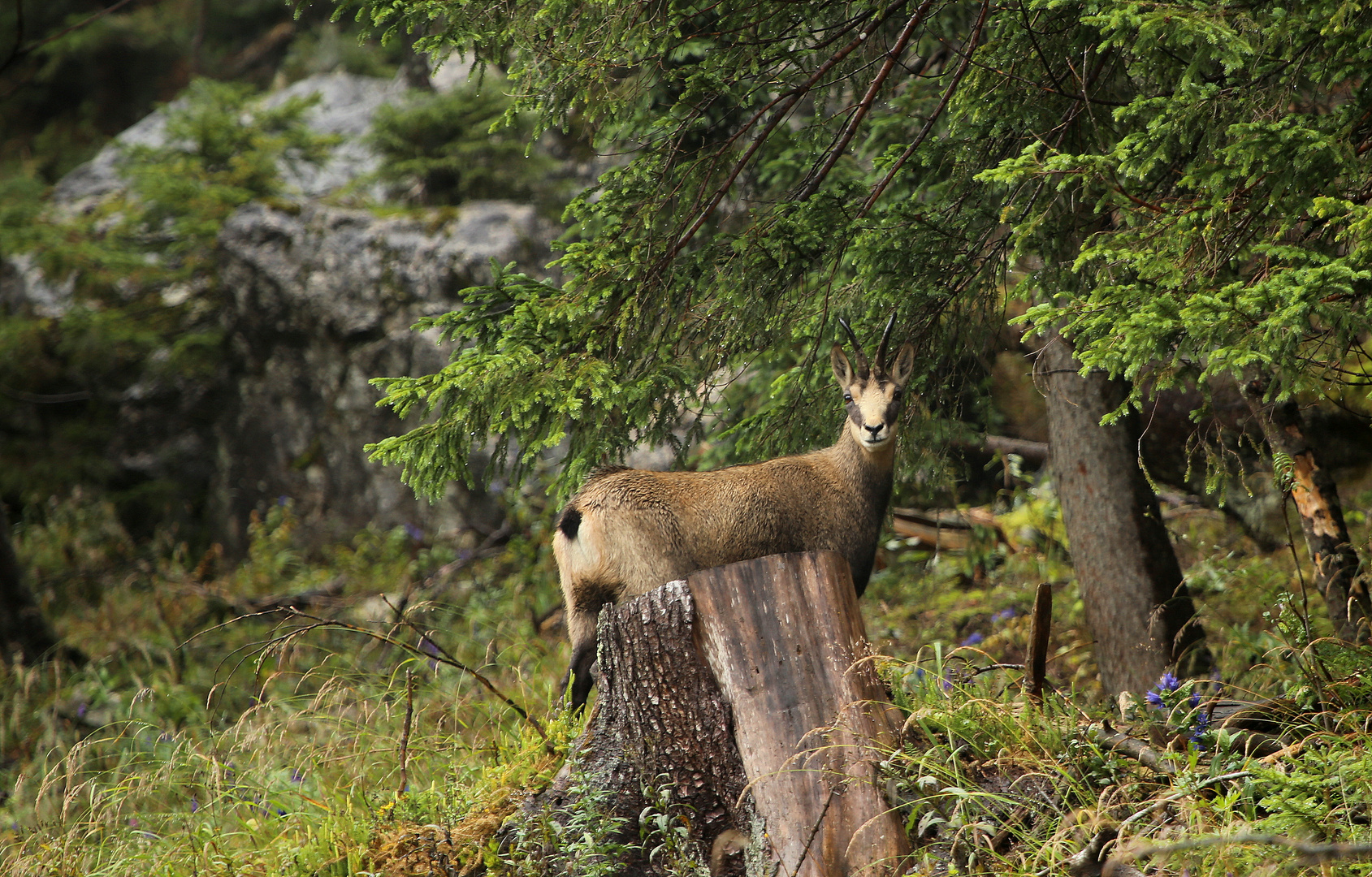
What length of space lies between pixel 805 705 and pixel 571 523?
1344 mm

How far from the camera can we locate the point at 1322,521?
15.4ft

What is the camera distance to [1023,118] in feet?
14.4

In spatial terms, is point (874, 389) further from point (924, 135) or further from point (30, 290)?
point (30, 290)

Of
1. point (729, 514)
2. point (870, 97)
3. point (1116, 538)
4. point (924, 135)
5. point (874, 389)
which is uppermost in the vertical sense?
point (870, 97)

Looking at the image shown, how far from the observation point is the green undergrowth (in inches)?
134

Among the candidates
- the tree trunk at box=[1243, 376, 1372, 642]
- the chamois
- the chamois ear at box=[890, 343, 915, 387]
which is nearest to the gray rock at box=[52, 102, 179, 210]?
the chamois

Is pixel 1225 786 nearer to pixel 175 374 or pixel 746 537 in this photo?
pixel 746 537

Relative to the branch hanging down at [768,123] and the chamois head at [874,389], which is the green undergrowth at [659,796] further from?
the branch hanging down at [768,123]

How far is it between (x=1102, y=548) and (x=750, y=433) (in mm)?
2146

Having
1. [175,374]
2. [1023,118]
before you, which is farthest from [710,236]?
[175,374]

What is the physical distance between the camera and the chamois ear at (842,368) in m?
4.68

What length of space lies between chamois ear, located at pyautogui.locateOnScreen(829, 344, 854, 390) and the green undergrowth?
128cm

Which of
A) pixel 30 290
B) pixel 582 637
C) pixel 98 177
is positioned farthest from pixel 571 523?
pixel 98 177

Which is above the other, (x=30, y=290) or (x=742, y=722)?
(x=30, y=290)
